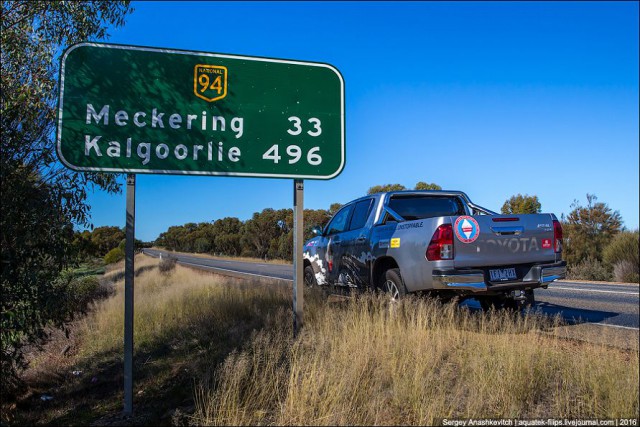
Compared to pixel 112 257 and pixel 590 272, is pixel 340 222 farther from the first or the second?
pixel 112 257

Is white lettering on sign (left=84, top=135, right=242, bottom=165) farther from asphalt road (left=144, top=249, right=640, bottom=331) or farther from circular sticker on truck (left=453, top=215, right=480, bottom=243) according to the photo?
asphalt road (left=144, top=249, right=640, bottom=331)

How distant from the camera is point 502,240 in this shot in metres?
6.23

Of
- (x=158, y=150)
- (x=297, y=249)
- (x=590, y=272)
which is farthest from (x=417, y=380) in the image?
(x=590, y=272)

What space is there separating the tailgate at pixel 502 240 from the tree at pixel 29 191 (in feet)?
14.6

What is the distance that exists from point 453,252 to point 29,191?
4.69 meters

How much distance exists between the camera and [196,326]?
24.8ft

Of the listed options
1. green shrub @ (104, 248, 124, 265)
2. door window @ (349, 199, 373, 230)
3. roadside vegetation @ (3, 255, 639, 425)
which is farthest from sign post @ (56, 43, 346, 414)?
green shrub @ (104, 248, 124, 265)

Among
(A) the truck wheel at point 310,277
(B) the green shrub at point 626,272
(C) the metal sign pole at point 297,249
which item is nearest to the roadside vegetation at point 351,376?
(C) the metal sign pole at point 297,249

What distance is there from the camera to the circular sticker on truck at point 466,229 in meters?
6.02

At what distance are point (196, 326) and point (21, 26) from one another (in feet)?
15.3

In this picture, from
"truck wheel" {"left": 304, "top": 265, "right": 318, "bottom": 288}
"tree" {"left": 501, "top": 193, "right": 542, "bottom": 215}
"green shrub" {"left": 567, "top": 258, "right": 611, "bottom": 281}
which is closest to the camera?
"truck wheel" {"left": 304, "top": 265, "right": 318, "bottom": 288}

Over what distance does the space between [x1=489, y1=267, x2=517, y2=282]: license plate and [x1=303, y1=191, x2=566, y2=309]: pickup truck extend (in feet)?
0.04

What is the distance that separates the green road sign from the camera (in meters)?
4.77

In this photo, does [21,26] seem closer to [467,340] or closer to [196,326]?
[196,326]
